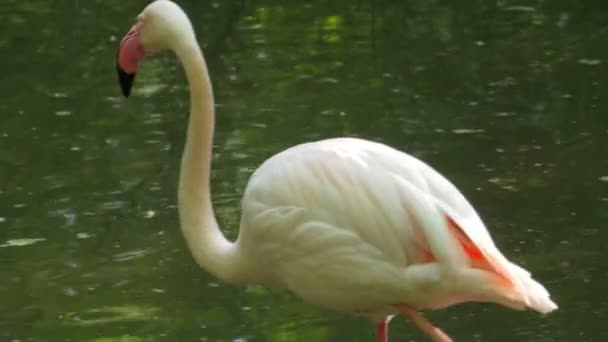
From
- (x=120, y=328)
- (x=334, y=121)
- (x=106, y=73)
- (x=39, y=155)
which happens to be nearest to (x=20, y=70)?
(x=106, y=73)

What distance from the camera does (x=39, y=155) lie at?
9016mm

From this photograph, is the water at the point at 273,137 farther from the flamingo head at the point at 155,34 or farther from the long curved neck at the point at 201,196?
the flamingo head at the point at 155,34

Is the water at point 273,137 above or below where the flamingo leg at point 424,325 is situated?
below

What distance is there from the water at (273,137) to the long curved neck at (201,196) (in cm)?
94

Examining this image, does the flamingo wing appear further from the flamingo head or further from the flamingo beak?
the flamingo beak

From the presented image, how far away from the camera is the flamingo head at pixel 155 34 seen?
533cm

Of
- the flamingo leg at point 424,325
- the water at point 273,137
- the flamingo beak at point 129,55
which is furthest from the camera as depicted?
the water at point 273,137

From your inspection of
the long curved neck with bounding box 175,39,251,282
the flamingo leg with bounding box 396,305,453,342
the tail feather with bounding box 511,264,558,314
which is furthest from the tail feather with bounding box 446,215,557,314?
the long curved neck with bounding box 175,39,251,282

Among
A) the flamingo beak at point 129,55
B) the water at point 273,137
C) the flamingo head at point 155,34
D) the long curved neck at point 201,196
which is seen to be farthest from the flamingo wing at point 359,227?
the water at point 273,137

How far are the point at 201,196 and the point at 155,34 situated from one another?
2.06 feet

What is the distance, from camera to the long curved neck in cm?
534

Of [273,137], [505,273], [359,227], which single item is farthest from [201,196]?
[273,137]

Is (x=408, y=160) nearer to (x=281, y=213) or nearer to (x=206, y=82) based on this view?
(x=281, y=213)

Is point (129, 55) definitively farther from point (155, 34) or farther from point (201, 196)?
point (201, 196)
